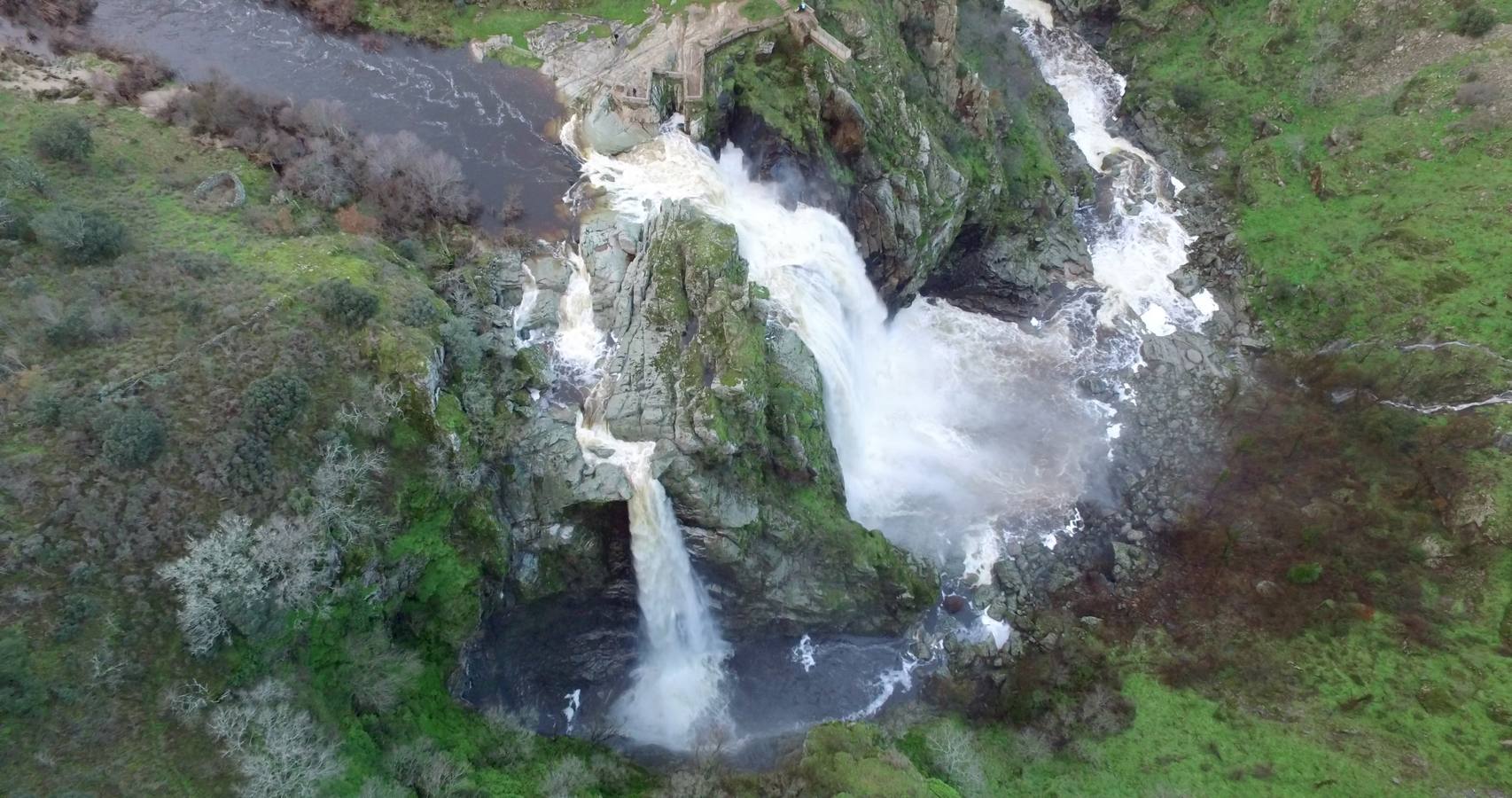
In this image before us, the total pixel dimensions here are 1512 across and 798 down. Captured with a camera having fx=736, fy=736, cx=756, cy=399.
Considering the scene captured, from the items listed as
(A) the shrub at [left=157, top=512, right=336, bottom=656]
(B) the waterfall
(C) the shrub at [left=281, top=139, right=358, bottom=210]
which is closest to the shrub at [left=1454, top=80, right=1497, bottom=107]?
(B) the waterfall

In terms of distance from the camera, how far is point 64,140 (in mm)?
30344

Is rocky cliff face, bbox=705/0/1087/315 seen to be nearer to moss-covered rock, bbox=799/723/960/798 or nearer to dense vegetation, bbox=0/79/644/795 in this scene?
dense vegetation, bbox=0/79/644/795

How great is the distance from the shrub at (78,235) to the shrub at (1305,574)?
51.8 meters

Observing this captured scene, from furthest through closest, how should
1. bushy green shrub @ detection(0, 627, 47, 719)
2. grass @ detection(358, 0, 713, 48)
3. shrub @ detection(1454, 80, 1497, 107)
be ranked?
grass @ detection(358, 0, 713, 48) → shrub @ detection(1454, 80, 1497, 107) → bushy green shrub @ detection(0, 627, 47, 719)

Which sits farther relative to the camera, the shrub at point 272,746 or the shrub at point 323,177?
the shrub at point 323,177

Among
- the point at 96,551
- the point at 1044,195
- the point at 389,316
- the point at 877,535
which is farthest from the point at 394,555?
the point at 1044,195

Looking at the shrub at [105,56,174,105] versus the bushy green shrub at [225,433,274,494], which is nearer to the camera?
the bushy green shrub at [225,433,274,494]

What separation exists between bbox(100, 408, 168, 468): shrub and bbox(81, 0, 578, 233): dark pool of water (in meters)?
20.9

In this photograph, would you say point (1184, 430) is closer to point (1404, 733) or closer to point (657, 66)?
point (1404, 733)

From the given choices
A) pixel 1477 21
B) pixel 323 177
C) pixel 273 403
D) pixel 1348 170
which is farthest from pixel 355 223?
pixel 1477 21

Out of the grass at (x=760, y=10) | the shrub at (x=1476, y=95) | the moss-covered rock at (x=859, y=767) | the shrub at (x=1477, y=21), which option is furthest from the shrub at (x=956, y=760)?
the shrub at (x=1477, y=21)

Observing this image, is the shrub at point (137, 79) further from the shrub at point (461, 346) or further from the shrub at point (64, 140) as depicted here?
the shrub at point (461, 346)

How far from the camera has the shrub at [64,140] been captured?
98.9 ft

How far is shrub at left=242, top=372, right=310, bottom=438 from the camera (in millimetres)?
23984
